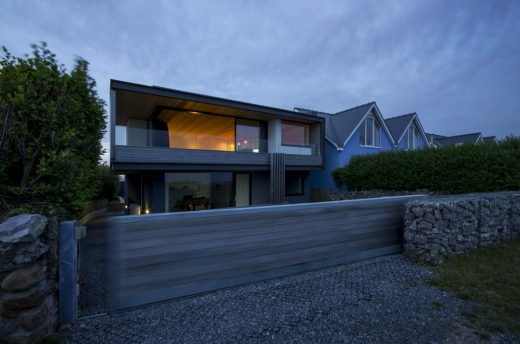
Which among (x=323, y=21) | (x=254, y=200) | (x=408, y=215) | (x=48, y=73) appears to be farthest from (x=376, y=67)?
(x=48, y=73)

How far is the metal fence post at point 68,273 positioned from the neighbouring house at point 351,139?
49.6 ft

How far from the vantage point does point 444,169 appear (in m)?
10.3

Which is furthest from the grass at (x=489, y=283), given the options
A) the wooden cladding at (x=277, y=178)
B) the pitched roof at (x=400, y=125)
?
the pitched roof at (x=400, y=125)

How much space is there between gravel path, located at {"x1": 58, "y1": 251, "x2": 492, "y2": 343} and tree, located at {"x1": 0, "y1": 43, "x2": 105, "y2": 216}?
214cm

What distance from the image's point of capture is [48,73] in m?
3.76

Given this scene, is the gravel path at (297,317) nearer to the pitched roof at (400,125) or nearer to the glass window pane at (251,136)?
the glass window pane at (251,136)

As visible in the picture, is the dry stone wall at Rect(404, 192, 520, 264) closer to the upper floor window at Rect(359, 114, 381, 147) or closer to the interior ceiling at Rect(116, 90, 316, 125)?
the interior ceiling at Rect(116, 90, 316, 125)

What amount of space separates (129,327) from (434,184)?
12.7m

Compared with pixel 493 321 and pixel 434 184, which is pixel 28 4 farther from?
pixel 434 184

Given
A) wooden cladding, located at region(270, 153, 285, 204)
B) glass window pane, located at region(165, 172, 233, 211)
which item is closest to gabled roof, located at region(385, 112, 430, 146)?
wooden cladding, located at region(270, 153, 285, 204)

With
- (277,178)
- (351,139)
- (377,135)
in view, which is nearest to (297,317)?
(277,178)

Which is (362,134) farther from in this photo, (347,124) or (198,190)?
(198,190)

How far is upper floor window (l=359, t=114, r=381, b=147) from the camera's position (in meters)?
17.8

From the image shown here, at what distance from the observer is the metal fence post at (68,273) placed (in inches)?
107
